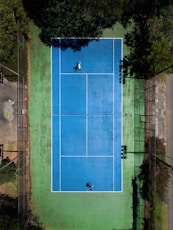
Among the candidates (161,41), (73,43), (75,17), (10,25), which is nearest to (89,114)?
(73,43)

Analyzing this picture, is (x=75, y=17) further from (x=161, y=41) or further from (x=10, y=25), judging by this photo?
(x=161, y=41)

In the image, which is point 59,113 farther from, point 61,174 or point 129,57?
point 129,57

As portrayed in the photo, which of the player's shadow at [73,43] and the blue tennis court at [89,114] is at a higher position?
the player's shadow at [73,43]

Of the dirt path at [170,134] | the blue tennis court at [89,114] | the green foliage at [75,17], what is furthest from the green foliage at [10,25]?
the dirt path at [170,134]

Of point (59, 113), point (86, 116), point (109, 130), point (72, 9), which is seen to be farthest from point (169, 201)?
point (72, 9)

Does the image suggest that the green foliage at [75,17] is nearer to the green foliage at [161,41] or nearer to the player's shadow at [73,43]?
the player's shadow at [73,43]

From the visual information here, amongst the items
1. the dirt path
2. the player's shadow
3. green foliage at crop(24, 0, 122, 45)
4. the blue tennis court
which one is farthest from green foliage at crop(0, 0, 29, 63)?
the dirt path

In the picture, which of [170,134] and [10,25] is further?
[170,134]

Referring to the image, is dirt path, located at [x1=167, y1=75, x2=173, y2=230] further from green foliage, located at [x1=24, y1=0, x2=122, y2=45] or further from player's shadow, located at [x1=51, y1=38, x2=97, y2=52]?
player's shadow, located at [x1=51, y1=38, x2=97, y2=52]
